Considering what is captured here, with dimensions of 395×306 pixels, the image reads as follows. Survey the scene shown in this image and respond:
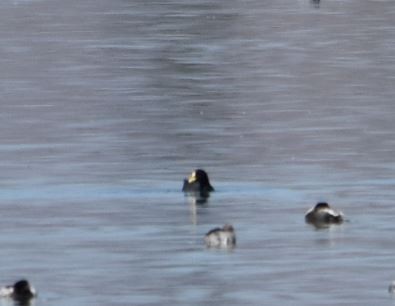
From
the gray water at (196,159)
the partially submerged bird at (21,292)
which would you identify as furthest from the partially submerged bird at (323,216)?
the partially submerged bird at (21,292)

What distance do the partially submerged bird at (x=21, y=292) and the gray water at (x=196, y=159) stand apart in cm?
13

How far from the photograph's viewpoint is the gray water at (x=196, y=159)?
50.9ft

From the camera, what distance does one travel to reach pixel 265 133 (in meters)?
24.1

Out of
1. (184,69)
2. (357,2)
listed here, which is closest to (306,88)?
(184,69)

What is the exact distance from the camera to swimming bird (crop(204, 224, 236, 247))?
54.0 ft

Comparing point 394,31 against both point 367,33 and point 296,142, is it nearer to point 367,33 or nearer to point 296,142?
point 367,33

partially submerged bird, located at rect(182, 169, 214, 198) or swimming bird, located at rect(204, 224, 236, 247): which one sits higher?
partially submerged bird, located at rect(182, 169, 214, 198)

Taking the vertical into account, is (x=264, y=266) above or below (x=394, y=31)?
below

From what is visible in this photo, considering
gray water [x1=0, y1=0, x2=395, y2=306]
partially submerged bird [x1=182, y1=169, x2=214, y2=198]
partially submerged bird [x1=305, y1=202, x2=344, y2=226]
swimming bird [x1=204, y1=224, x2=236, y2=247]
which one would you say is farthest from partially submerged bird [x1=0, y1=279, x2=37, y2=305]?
partially submerged bird [x1=182, y1=169, x2=214, y2=198]

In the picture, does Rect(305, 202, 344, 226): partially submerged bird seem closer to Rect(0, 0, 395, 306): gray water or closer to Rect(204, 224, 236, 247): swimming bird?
Rect(0, 0, 395, 306): gray water

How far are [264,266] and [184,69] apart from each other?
16907 mm

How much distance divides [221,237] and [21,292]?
2.44 m

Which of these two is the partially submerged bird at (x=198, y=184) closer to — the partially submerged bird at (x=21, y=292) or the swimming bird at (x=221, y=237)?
the swimming bird at (x=221, y=237)

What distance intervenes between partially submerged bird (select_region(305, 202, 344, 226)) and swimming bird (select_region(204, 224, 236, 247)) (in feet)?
3.65
